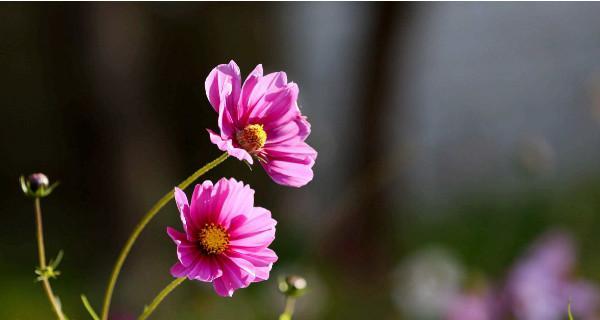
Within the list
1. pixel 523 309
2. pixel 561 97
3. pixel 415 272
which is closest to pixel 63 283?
pixel 415 272

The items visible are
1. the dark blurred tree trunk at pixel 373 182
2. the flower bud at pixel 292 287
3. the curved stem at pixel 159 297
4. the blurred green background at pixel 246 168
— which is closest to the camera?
the curved stem at pixel 159 297

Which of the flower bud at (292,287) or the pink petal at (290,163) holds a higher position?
the pink petal at (290,163)

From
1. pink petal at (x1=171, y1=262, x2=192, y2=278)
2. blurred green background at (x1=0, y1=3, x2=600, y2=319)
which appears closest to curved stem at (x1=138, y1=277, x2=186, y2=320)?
pink petal at (x1=171, y1=262, x2=192, y2=278)

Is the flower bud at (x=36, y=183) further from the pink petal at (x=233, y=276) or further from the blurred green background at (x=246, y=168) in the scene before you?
the blurred green background at (x=246, y=168)

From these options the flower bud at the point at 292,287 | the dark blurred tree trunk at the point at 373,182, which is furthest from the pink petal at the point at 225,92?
the dark blurred tree trunk at the point at 373,182

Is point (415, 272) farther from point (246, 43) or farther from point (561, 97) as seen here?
point (561, 97)

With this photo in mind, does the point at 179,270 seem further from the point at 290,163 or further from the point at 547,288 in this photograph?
the point at 547,288
